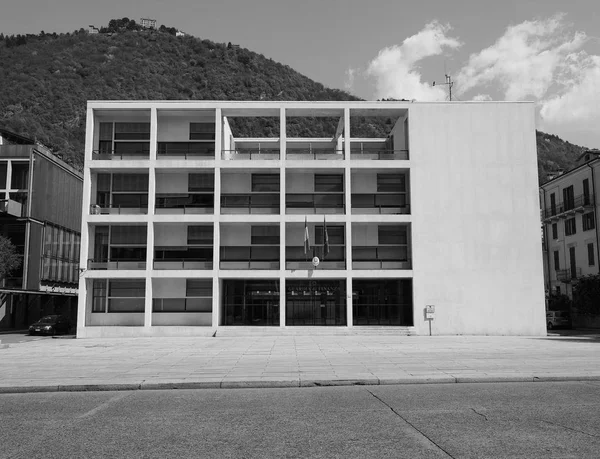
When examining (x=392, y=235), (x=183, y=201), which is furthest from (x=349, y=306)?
(x=183, y=201)

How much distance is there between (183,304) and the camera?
1677 inches

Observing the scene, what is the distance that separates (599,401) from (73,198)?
56.9m

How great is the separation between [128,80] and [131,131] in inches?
2419

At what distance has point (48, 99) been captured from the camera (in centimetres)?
9125

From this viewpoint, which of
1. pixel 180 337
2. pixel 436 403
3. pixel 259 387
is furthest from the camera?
pixel 180 337

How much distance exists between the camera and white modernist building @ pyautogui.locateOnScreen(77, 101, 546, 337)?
40562 mm

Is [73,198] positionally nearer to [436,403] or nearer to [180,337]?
[180,337]

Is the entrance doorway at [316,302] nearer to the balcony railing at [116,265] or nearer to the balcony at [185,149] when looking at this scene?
the balcony railing at [116,265]

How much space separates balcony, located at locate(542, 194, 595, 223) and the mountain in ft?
89.0

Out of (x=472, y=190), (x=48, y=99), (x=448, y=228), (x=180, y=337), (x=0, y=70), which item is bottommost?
(x=180, y=337)

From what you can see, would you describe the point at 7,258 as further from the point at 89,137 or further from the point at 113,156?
the point at 113,156

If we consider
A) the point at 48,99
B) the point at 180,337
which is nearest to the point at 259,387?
the point at 180,337

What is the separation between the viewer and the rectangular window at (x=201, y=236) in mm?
43156

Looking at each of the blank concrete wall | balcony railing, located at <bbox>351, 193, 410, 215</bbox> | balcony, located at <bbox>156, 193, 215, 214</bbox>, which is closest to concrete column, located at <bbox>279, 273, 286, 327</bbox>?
balcony, located at <bbox>156, 193, 215, 214</bbox>
